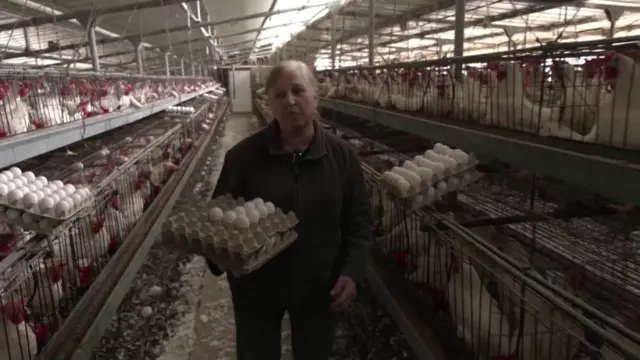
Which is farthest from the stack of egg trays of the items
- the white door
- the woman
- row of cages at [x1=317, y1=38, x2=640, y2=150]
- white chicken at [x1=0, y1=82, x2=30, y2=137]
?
the white door

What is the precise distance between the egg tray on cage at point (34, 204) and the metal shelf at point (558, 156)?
4.78ft

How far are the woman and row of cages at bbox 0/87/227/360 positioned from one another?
0.65 m

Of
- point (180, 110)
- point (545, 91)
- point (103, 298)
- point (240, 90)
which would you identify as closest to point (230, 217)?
point (103, 298)

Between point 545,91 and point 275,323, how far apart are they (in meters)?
1.21

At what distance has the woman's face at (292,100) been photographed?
1.27 meters

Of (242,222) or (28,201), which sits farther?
(28,201)

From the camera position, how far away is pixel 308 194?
133 centimetres

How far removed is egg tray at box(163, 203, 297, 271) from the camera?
1254mm

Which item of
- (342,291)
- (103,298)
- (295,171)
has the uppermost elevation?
(295,171)

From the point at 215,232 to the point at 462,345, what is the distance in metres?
0.88

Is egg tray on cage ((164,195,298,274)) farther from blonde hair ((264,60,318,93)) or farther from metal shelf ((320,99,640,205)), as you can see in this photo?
metal shelf ((320,99,640,205))

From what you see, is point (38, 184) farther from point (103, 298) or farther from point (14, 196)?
point (103, 298)

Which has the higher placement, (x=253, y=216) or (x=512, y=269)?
(x=253, y=216)

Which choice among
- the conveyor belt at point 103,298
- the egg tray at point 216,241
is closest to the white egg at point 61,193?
the conveyor belt at point 103,298
